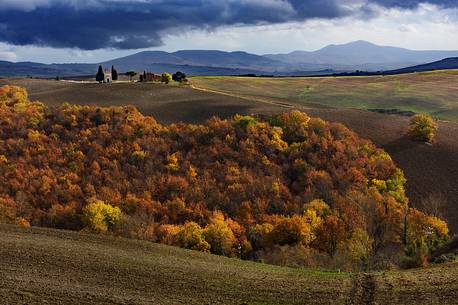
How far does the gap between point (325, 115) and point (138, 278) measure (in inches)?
3495

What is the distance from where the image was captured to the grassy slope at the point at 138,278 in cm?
3478

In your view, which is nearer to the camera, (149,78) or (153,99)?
(153,99)

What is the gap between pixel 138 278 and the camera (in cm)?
3869

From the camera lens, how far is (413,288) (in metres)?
36.8

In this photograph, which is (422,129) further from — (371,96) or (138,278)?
(138,278)

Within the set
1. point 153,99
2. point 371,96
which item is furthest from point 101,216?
point 371,96

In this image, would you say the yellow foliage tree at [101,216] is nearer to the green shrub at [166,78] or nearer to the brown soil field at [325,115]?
the brown soil field at [325,115]

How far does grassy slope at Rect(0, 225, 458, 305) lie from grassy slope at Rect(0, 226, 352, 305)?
66mm

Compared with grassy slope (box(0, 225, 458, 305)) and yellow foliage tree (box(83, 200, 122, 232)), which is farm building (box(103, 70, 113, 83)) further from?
grassy slope (box(0, 225, 458, 305))

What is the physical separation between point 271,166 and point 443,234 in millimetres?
34685

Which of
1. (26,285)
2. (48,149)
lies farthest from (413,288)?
(48,149)

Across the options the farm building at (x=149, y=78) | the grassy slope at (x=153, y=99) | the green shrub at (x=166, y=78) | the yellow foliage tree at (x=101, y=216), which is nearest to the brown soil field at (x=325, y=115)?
the grassy slope at (x=153, y=99)

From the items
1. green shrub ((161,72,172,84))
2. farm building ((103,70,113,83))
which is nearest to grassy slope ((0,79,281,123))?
farm building ((103,70,113,83))

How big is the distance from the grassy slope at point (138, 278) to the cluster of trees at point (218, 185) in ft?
53.0
